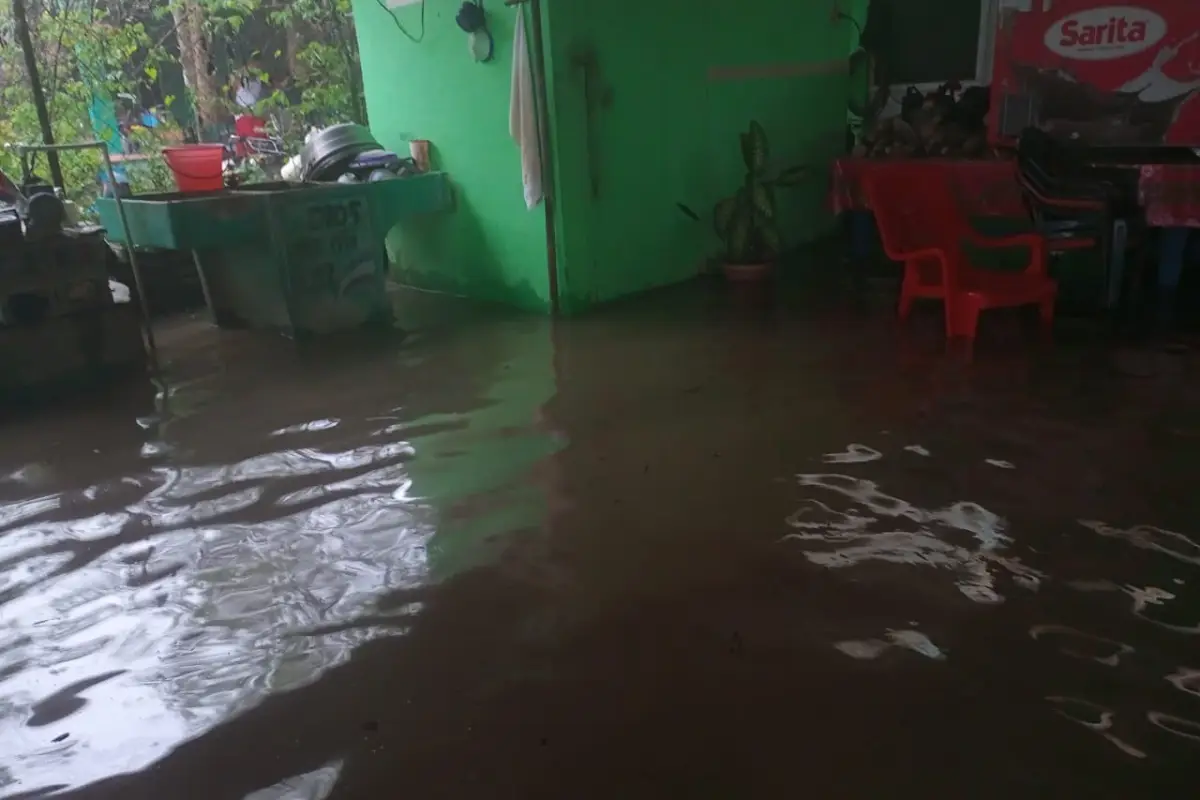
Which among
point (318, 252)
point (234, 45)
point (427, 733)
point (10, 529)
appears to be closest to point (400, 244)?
point (318, 252)

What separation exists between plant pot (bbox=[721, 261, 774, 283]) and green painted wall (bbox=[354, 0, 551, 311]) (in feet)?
4.13

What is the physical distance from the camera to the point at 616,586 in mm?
2354

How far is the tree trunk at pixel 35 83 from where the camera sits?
4695 millimetres

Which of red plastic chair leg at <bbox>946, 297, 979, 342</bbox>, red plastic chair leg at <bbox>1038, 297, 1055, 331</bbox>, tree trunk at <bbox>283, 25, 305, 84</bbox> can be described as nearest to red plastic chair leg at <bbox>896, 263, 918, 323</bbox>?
red plastic chair leg at <bbox>946, 297, 979, 342</bbox>

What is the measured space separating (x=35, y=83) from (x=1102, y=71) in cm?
590

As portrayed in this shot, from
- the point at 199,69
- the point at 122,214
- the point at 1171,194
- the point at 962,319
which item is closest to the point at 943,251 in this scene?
the point at 962,319

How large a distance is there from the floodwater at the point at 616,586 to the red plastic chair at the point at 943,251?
0.35 metres

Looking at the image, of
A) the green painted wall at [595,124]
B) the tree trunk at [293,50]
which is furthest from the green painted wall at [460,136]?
the tree trunk at [293,50]

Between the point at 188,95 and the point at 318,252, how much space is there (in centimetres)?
292

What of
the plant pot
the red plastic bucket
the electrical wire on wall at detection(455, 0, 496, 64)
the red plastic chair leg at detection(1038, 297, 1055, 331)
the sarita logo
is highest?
the electrical wire on wall at detection(455, 0, 496, 64)

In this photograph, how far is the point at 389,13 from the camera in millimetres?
5371

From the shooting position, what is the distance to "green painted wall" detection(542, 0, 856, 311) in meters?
4.87

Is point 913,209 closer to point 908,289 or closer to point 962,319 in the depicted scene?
point 908,289

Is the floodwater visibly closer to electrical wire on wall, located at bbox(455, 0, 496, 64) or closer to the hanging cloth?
the hanging cloth
